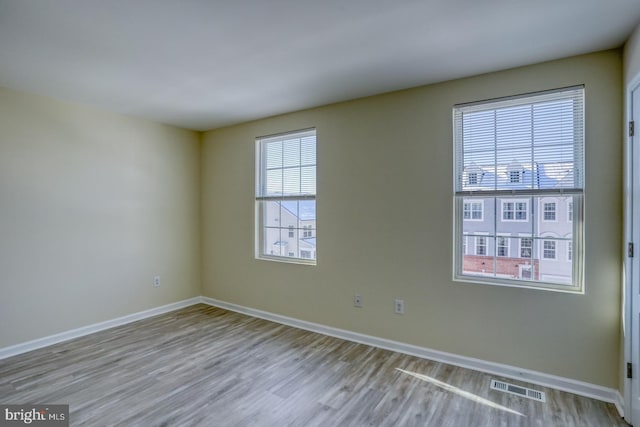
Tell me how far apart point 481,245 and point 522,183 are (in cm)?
60

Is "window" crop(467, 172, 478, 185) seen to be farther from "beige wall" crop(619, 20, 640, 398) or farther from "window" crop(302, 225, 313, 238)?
"window" crop(302, 225, 313, 238)

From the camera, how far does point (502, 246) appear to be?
8.98 feet

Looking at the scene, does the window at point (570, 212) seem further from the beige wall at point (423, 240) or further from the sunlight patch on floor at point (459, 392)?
the sunlight patch on floor at point (459, 392)

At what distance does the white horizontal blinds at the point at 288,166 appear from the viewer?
3.82 m

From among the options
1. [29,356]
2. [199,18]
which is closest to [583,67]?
[199,18]

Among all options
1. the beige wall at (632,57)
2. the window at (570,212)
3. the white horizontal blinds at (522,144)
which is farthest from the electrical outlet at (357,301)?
the beige wall at (632,57)

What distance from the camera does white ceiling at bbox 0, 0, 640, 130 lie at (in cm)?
188

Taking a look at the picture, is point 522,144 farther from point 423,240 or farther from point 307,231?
point 307,231

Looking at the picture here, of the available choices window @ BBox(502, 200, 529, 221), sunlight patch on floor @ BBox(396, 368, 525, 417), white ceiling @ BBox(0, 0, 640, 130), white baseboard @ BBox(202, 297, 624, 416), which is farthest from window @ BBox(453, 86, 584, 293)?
sunlight patch on floor @ BBox(396, 368, 525, 417)

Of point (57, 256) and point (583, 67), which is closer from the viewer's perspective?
point (583, 67)

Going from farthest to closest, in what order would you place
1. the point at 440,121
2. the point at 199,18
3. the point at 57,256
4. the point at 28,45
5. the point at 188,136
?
the point at 188,136 → the point at 57,256 → the point at 440,121 → the point at 28,45 → the point at 199,18

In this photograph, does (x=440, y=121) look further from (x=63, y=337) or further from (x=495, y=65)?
(x=63, y=337)

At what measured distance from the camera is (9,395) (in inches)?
93.5

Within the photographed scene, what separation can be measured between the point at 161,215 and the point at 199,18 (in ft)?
9.87
